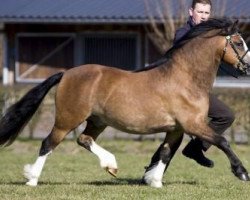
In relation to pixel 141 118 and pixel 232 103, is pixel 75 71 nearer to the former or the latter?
pixel 141 118

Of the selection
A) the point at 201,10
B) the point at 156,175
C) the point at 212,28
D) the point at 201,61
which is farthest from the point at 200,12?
the point at 156,175

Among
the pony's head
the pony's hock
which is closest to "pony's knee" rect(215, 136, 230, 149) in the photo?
the pony's hock

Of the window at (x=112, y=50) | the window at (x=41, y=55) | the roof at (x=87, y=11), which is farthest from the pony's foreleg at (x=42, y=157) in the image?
the window at (x=41, y=55)

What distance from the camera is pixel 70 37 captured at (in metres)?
24.0

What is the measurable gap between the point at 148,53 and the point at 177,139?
1409 cm

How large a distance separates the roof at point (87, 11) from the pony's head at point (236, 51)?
37.9ft

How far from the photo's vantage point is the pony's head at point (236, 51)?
28.3 ft

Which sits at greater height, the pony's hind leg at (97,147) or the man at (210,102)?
the man at (210,102)

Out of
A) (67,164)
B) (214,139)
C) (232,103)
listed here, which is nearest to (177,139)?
(214,139)

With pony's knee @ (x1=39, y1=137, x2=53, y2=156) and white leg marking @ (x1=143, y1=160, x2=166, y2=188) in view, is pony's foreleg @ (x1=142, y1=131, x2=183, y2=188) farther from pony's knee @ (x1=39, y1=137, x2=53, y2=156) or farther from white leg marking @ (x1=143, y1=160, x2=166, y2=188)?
pony's knee @ (x1=39, y1=137, x2=53, y2=156)

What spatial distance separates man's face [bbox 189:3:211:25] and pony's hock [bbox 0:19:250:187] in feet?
1.48

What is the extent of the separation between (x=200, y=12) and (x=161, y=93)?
1201 mm

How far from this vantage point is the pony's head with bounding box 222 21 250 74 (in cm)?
864

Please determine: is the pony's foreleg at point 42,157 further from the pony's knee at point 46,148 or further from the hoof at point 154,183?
the hoof at point 154,183
